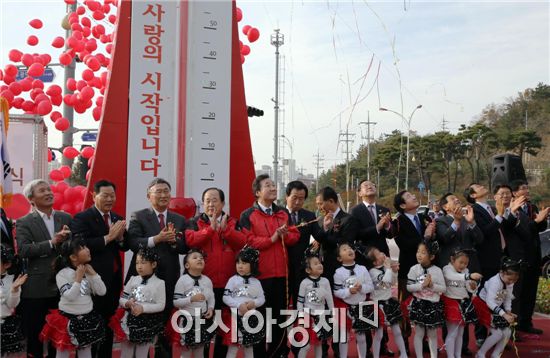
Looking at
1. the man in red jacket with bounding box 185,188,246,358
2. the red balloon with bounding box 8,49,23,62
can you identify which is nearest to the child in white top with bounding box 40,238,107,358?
the man in red jacket with bounding box 185,188,246,358

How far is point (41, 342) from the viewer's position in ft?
14.0

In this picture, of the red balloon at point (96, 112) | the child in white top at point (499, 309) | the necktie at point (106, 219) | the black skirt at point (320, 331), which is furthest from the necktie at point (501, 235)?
the red balloon at point (96, 112)

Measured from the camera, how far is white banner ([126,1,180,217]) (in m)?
6.28

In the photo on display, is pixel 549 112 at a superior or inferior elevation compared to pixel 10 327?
superior

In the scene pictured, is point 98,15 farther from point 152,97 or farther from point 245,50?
point 152,97

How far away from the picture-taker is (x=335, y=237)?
5086mm

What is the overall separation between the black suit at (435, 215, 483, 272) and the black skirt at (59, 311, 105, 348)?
10.1ft

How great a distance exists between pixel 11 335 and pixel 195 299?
4.23 feet

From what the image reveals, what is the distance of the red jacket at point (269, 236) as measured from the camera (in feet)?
15.2

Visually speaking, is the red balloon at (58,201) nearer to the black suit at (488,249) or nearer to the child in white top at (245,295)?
the child in white top at (245,295)

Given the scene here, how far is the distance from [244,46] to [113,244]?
4.99 meters

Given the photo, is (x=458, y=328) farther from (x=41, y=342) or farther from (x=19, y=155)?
(x=19, y=155)

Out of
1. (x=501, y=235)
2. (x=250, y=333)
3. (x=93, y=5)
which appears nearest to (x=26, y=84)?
(x=93, y=5)

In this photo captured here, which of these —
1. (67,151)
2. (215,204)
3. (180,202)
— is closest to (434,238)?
(215,204)
